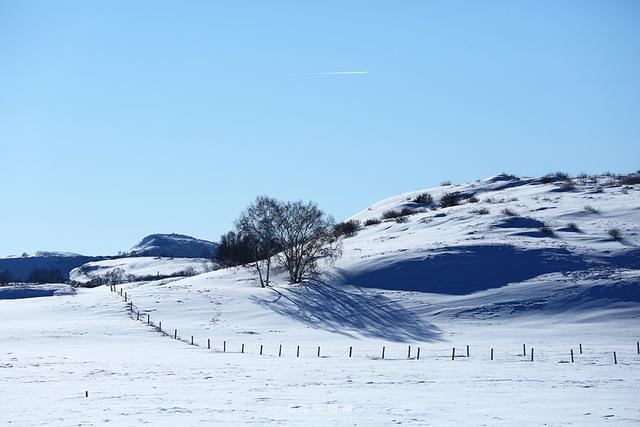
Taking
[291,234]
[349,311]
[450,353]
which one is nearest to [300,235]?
[291,234]

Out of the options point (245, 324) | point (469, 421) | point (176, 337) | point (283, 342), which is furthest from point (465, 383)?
point (245, 324)

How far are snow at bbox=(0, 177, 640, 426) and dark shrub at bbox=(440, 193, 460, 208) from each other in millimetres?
6499

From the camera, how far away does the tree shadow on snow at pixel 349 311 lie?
217 feet

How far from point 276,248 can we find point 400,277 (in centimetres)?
1370

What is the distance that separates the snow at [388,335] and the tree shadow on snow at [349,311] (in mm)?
269

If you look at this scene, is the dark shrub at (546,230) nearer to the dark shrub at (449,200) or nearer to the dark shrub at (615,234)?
the dark shrub at (615,234)

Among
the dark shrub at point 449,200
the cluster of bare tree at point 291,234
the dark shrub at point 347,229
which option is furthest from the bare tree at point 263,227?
the dark shrub at point 449,200

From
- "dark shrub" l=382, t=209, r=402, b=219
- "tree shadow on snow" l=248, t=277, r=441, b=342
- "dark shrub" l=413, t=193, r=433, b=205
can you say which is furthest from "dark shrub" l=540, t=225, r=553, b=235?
"dark shrub" l=413, t=193, r=433, b=205

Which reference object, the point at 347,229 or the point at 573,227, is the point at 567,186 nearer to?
the point at 573,227

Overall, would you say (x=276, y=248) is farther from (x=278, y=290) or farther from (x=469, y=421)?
(x=469, y=421)

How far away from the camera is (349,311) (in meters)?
72.2

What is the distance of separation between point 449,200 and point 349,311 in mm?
49212

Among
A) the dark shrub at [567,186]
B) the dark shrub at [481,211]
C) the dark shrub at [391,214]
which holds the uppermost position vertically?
the dark shrub at [567,186]

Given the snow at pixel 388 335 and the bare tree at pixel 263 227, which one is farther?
the bare tree at pixel 263 227
